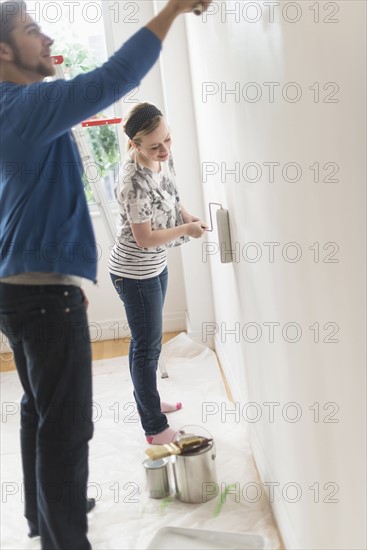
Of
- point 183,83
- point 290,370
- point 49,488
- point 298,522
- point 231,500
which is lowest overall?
point 231,500

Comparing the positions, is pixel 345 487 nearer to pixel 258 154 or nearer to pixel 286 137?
pixel 286 137

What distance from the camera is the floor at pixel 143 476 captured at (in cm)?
200

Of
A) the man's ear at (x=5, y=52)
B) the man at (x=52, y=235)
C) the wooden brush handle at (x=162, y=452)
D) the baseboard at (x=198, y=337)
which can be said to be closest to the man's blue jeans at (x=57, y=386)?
the man at (x=52, y=235)

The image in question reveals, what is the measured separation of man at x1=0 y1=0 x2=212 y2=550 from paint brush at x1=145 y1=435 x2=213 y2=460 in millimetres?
616

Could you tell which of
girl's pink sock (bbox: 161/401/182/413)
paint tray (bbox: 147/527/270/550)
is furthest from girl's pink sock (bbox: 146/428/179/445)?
paint tray (bbox: 147/527/270/550)

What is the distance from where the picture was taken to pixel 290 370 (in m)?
1.58

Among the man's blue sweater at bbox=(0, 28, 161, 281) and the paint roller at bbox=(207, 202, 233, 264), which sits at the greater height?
the man's blue sweater at bbox=(0, 28, 161, 281)

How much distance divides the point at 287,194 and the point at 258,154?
0.29m

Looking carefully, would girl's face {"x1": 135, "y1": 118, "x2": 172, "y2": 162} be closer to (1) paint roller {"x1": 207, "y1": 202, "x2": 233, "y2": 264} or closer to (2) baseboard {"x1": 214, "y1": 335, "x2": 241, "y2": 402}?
(1) paint roller {"x1": 207, "y1": 202, "x2": 233, "y2": 264}

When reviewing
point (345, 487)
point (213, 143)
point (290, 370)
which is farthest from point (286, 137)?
point (213, 143)

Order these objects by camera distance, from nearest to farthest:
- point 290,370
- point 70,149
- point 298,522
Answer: point 70,149 → point 290,370 → point 298,522

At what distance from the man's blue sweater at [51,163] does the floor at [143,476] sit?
104cm

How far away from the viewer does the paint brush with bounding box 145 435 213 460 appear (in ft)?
6.92

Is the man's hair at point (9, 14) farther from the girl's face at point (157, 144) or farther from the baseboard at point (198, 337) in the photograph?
the baseboard at point (198, 337)
